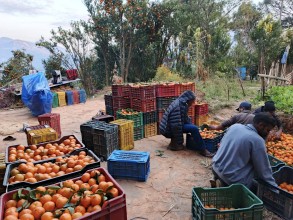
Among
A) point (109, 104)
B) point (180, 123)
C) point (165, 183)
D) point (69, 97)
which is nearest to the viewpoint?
point (165, 183)

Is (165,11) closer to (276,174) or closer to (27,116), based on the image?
(27,116)

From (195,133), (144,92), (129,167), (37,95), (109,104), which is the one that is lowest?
(129,167)

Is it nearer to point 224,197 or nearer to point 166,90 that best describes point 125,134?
point 166,90

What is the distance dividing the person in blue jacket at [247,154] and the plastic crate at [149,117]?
3.93 meters

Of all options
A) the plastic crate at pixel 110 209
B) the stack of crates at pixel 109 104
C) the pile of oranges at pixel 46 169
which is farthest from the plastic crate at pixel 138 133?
the plastic crate at pixel 110 209

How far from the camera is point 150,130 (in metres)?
7.42

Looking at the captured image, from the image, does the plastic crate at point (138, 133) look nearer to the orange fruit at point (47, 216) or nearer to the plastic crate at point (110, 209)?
the plastic crate at point (110, 209)

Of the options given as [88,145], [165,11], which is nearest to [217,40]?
[165,11]

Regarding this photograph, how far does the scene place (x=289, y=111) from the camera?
22.8ft

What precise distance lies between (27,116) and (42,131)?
21.5 ft

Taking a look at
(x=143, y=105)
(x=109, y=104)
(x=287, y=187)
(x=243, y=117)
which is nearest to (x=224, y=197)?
(x=287, y=187)

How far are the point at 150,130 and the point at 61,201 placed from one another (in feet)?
16.2

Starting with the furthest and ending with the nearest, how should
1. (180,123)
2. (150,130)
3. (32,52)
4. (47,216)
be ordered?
(32,52) → (150,130) → (180,123) → (47,216)

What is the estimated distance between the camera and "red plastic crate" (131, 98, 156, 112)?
7109 mm
